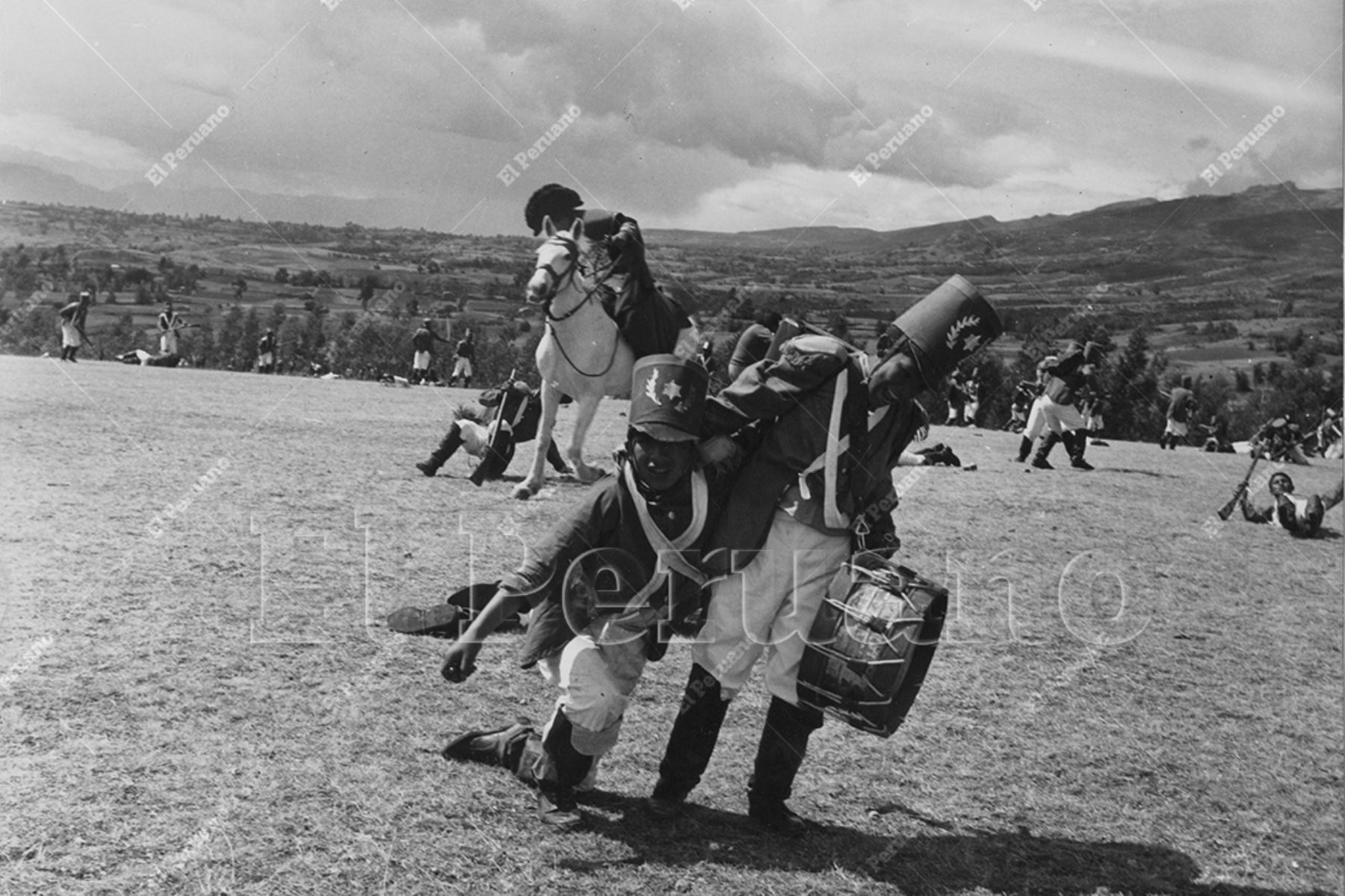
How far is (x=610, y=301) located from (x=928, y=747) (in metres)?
6.24

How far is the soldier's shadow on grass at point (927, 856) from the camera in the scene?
4402 millimetres

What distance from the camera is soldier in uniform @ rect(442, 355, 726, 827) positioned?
4.14m

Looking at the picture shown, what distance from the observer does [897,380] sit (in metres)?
4.27

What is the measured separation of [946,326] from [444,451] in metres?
7.79

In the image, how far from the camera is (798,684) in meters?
4.37

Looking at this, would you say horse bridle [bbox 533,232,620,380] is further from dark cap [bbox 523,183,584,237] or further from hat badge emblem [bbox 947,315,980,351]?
Answer: hat badge emblem [bbox 947,315,980,351]

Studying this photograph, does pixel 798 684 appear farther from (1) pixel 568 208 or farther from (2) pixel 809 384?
(1) pixel 568 208

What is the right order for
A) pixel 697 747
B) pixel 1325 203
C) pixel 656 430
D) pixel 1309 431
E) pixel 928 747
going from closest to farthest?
pixel 656 430 → pixel 697 747 → pixel 928 747 → pixel 1309 431 → pixel 1325 203

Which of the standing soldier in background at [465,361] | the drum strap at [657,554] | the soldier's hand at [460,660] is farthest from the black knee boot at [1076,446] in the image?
the standing soldier in background at [465,361]

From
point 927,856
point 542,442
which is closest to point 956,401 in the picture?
point 542,442

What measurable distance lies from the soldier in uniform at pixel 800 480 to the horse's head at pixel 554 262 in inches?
236

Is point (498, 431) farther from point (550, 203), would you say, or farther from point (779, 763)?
point (779, 763)

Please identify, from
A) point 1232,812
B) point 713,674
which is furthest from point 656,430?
point 1232,812

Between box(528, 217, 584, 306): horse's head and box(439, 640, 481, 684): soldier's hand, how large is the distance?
6.31 m
